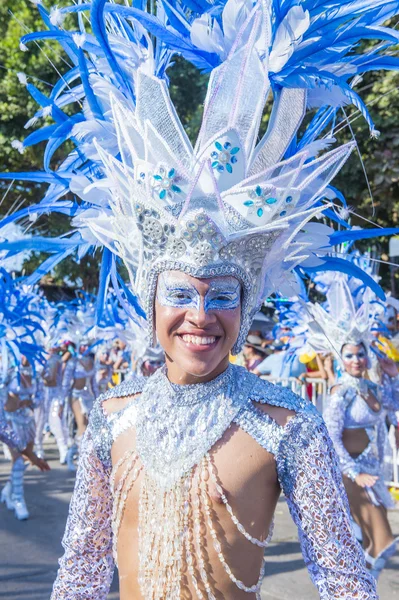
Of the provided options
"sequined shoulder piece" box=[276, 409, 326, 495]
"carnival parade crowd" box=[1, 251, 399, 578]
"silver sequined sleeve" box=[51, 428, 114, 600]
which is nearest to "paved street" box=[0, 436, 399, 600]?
"carnival parade crowd" box=[1, 251, 399, 578]

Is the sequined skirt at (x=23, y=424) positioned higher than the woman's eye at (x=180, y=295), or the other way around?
the woman's eye at (x=180, y=295)

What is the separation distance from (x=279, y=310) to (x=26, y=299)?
8.28 feet

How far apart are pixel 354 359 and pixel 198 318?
4.18 meters

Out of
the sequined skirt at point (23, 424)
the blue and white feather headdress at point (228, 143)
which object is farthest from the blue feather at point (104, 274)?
the sequined skirt at point (23, 424)

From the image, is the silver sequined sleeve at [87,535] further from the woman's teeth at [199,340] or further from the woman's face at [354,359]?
the woman's face at [354,359]

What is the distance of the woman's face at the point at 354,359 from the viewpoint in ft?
19.9

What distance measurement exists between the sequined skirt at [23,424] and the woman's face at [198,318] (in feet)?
19.9

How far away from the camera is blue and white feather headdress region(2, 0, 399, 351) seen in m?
2.18

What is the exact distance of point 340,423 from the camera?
600 cm

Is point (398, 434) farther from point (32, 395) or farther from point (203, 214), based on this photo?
point (203, 214)

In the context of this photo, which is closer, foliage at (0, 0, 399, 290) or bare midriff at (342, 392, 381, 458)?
bare midriff at (342, 392, 381, 458)

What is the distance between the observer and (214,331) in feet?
7.11

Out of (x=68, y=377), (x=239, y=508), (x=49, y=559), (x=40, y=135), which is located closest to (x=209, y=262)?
(x=239, y=508)

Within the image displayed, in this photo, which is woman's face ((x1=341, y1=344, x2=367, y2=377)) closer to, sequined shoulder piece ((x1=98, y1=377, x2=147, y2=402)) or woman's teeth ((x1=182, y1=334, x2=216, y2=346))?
sequined shoulder piece ((x1=98, y1=377, x2=147, y2=402))
